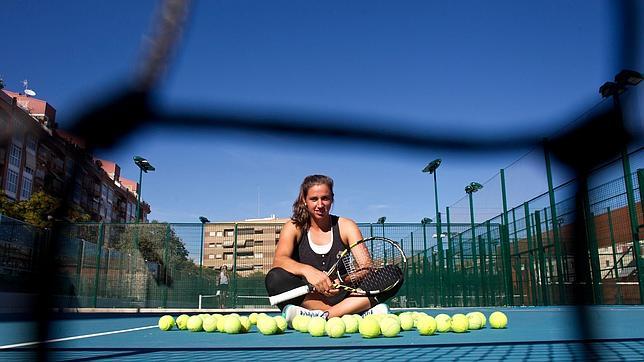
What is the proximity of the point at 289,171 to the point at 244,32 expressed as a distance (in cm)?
35

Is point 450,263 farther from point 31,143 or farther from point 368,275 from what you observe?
point 31,143

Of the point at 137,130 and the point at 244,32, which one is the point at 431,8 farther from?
the point at 137,130

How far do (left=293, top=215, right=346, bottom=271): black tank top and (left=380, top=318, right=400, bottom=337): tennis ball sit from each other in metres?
0.71

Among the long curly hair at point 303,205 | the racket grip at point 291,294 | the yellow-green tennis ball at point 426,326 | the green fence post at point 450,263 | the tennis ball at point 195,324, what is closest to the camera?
the yellow-green tennis ball at point 426,326

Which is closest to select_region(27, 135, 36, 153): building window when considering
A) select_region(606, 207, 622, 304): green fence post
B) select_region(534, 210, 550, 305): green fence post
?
select_region(606, 207, 622, 304): green fence post

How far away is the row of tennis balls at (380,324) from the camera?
3.25 metres

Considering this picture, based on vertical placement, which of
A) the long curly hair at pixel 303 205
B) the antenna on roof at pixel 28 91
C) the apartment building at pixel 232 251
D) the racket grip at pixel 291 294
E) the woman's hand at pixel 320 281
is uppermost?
the apartment building at pixel 232 251

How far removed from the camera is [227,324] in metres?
3.76

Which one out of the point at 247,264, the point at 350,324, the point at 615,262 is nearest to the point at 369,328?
the point at 350,324

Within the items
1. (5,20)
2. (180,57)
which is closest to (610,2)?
(180,57)

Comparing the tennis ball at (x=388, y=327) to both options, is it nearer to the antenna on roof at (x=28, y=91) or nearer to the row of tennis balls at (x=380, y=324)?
the row of tennis balls at (x=380, y=324)

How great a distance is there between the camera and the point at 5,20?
1.09 m

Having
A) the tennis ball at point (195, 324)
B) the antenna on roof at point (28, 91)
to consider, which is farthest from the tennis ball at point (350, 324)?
the antenna on roof at point (28, 91)

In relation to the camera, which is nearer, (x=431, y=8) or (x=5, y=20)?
(x=5, y=20)
